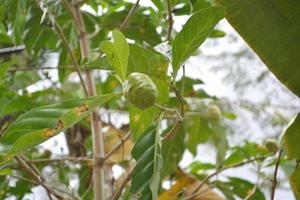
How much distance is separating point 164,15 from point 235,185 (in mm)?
550

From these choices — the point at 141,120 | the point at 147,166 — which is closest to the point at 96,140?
the point at 141,120

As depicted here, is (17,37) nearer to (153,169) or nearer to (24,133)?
(24,133)

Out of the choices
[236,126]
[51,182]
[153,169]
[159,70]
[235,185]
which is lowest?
[236,126]

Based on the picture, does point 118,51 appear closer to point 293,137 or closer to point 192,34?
point 192,34

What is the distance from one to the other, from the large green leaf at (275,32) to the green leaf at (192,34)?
4.3 inches

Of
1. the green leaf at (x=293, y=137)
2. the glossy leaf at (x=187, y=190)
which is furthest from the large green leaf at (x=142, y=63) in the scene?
the glossy leaf at (x=187, y=190)

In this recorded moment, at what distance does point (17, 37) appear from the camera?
4.21 feet

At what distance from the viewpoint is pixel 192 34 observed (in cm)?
78

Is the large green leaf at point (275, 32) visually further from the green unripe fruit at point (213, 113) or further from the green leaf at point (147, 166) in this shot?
the green unripe fruit at point (213, 113)

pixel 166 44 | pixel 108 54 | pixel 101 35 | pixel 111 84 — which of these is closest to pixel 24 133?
pixel 108 54

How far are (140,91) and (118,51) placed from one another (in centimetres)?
8

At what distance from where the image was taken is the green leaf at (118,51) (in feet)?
2.40

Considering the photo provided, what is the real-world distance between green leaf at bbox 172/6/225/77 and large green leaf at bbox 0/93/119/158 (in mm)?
121

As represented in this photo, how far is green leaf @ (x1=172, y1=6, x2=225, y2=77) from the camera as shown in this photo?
2.51 feet
